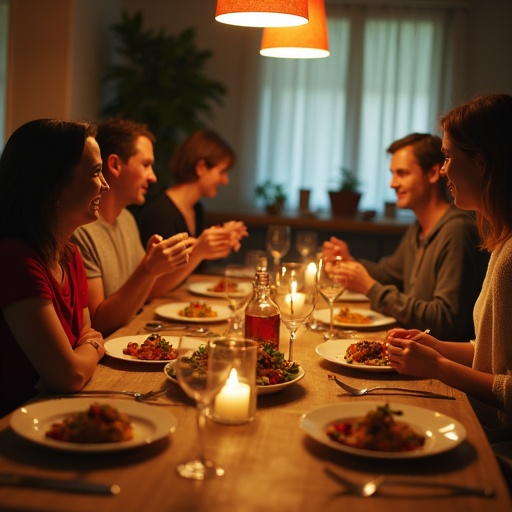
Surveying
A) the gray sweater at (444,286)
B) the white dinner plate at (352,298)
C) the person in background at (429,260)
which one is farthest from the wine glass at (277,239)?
the gray sweater at (444,286)

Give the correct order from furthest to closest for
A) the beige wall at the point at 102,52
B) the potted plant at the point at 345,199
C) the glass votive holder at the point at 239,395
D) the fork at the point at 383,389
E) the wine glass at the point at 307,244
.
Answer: the potted plant at the point at 345,199 → the beige wall at the point at 102,52 → the wine glass at the point at 307,244 → the fork at the point at 383,389 → the glass votive holder at the point at 239,395

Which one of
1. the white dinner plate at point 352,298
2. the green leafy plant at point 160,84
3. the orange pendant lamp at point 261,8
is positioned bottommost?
the white dinner plate at point 352,298

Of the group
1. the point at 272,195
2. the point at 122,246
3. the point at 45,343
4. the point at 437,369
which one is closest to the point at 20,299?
the point at 45,343

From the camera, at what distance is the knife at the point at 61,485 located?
3.84ft

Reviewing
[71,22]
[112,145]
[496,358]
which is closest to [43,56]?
[71,22]

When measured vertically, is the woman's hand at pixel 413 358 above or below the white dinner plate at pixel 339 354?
above

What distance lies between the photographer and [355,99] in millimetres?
6469

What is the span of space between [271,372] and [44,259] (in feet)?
2.05

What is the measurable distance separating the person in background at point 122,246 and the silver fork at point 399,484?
1380 mm

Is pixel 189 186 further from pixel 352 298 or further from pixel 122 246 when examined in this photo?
pixel 352 298

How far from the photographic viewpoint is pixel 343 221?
18.6 ft

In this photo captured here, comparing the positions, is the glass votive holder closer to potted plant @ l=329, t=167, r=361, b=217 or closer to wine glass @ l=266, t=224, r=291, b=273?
wine glass @ l=266, t=224, r=291, b=273

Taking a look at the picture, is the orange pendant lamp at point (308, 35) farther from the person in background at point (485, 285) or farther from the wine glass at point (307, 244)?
the wine glass at point (307, 244)

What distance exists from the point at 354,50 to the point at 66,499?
19.0 ft
